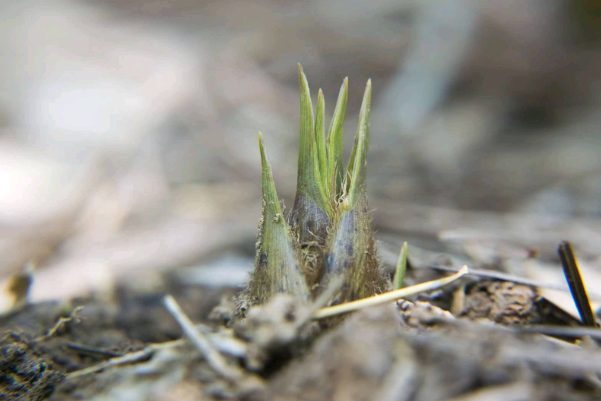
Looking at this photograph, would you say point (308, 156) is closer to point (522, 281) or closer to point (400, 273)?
point (400, 273)

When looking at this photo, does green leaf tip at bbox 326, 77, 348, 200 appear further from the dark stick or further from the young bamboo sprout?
the dark stick

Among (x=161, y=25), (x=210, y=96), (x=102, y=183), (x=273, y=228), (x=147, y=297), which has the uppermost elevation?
(x=161, y=25)

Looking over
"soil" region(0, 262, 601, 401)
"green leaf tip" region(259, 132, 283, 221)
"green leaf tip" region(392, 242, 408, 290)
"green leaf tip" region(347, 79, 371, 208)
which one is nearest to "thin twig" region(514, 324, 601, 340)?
"soil" region(0, 262, 601, 401)

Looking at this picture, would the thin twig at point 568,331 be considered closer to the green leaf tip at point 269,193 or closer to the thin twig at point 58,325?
the green leaf tip at point 269,193

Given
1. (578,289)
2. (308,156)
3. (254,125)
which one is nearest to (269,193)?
(308,156)

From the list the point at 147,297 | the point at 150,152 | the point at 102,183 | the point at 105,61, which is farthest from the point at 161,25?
the point at 147,297

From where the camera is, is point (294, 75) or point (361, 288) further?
point (294, 75)

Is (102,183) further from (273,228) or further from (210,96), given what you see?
(273,228)
